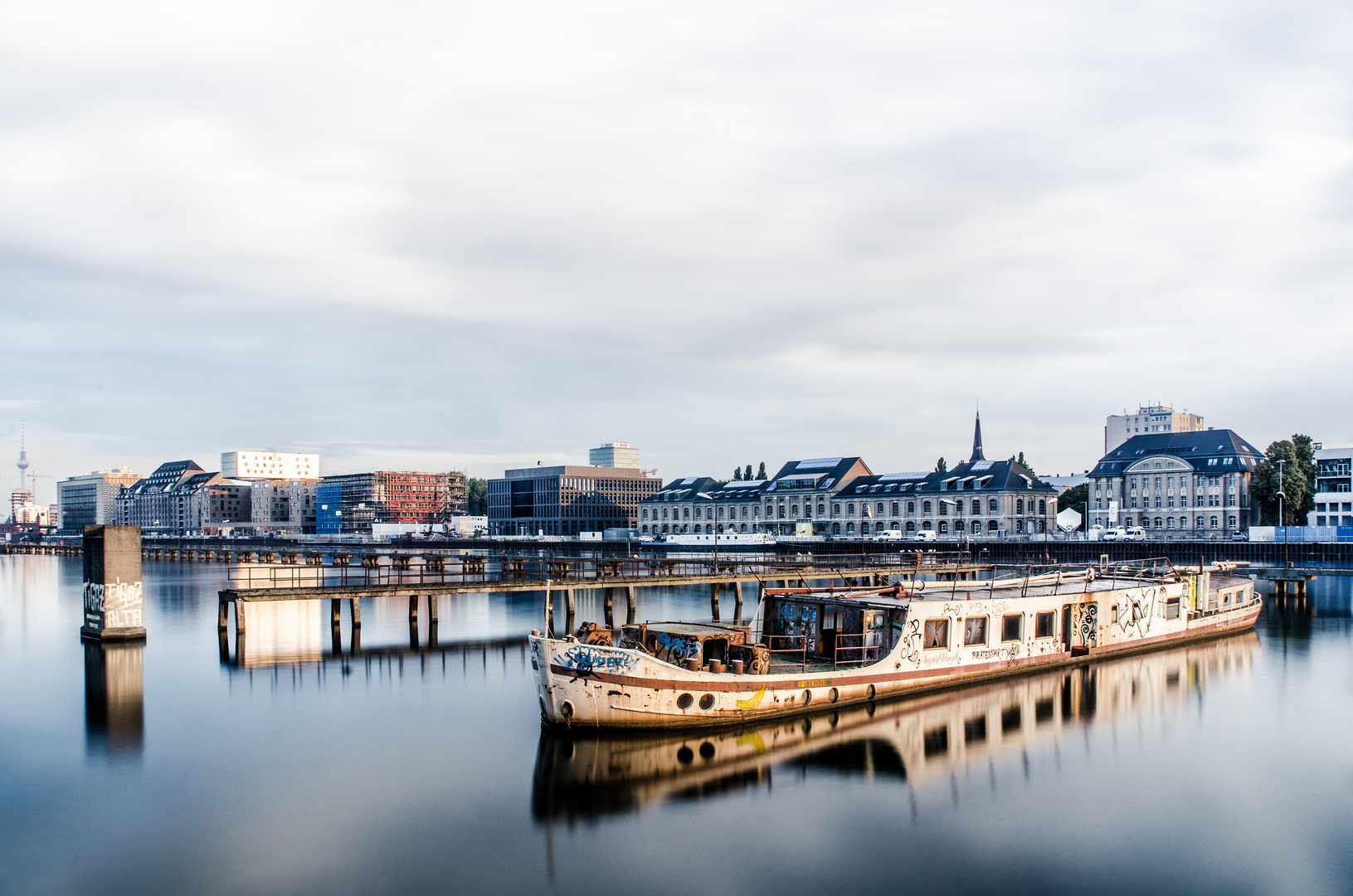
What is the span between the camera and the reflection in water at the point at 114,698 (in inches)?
1369

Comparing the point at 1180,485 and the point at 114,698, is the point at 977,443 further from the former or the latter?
the point at 114,698

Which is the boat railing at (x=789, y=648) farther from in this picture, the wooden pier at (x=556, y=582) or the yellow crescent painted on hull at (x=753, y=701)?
the yellow crescent painted on hull at (x=753, y=701)

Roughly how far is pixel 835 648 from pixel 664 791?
39.8 ft

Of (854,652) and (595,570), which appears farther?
(595,570)

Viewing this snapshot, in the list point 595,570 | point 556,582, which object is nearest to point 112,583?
point 556,582

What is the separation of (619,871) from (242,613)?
41.6 m

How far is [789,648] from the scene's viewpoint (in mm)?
39938

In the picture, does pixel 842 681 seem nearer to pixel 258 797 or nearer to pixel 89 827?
pixel 258 797

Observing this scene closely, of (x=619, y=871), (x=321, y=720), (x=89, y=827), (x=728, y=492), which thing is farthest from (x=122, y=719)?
(x=728, y=492)

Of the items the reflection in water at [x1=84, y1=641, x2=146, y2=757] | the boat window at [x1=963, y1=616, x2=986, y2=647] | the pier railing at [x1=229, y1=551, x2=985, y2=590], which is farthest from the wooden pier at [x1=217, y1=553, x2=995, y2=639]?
the reflection in water at [x1=84, y1=641, x2=146, y2=757]

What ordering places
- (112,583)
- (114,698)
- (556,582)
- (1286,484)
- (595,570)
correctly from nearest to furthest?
(114,698) < (112,583) < (556,582) < (595,570) < (1286,484)

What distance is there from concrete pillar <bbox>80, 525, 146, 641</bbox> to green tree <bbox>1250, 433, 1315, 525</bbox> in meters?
129

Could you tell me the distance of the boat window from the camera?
41.2 metres

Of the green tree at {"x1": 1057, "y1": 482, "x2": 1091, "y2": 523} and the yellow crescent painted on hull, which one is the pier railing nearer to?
the yellow crescent painted on hull
